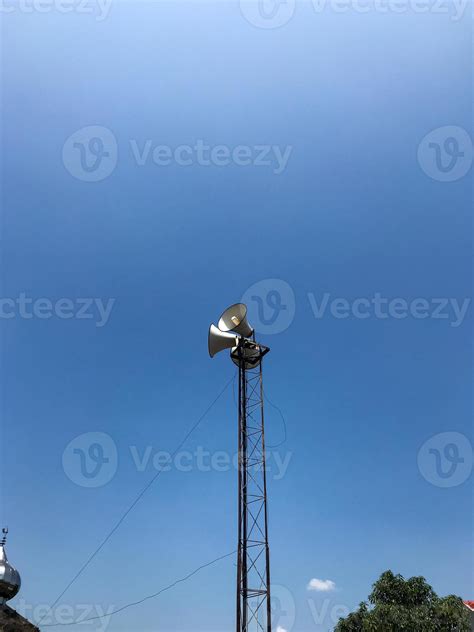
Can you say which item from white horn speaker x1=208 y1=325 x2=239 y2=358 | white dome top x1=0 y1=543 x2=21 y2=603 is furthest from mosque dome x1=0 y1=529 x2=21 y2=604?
white horn speaker x1=208 y1=325 x2=239 y2=358

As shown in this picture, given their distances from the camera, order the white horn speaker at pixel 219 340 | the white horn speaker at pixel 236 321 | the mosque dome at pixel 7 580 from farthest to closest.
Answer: the mosque dome at pixel 7 580 < the white horn speaker at pixel 219 340 < the white horn speaker at pixel 236 321

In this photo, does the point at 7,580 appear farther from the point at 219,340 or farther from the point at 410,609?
the point at 410,609

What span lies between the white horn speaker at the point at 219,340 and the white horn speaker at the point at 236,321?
286 millimetres

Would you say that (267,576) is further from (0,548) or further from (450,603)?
(0,548)

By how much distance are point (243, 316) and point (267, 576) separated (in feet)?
40.3

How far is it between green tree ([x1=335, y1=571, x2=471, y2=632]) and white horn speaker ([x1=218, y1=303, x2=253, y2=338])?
58.1 feet

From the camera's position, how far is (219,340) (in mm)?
27375

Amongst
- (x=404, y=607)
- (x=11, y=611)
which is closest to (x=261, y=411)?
(x=404, y=607)

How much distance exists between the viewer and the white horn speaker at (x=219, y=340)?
27328 millimetres

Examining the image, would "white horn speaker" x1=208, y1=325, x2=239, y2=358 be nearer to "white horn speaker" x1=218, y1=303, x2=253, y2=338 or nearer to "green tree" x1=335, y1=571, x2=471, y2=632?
"white horn speaker" x1=218, y1=303, x2=253, y2=338

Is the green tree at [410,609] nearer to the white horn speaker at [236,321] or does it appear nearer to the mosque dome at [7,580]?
the white horn speaker at [236,321]

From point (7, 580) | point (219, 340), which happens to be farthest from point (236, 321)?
point (7, 580)

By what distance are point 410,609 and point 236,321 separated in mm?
19452

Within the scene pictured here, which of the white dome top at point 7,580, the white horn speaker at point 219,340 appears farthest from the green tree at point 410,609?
the white dome top at point 7,580
